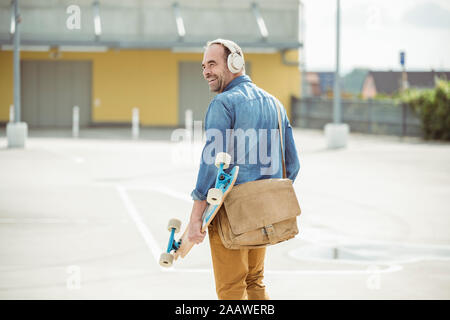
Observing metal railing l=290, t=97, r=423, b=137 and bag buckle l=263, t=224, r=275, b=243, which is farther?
metal railing l=290, t=97, r=423, b=137

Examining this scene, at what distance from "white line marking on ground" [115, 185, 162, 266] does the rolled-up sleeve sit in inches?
152

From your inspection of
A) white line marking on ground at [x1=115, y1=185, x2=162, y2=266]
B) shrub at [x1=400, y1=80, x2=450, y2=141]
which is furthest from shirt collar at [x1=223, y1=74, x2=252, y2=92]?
shrub at [x1=400, y1=80, x2=450, y2=141]

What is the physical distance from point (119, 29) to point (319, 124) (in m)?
9.19

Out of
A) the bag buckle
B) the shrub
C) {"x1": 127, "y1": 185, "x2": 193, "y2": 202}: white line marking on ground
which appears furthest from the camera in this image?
the shrub

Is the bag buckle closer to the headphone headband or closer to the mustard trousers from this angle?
the mustard trousers

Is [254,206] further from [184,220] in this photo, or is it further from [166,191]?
[166,191]

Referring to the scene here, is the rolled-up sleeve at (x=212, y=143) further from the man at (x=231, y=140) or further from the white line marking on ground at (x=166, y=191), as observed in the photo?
the white line marking on ground at (x=166, y=191)

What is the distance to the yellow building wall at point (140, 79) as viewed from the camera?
1358 inches

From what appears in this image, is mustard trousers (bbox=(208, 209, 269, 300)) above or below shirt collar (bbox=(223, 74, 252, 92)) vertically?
below

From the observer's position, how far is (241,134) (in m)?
4.43

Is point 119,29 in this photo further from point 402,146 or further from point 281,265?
point 281,265

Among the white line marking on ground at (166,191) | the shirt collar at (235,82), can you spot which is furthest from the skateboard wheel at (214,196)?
the white line marking on ground at (166,191)

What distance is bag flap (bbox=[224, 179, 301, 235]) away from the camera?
4434 millimetres

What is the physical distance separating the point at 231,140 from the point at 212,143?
11cm
